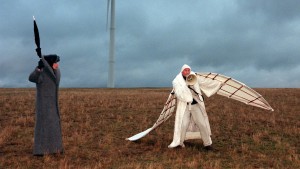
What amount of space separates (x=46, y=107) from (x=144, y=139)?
16.1 feet

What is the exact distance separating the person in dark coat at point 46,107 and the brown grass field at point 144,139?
1.44 feet

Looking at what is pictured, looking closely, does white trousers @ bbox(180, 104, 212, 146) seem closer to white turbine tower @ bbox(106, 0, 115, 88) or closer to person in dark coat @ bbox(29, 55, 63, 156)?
person in dark coat @ bbox(29, 55, 63, 156)

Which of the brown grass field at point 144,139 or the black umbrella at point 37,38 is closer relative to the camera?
the black umbrella at point 37,38

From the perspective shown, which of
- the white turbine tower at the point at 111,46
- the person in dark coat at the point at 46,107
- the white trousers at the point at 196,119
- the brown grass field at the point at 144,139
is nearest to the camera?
the brown grass field at the point at 144,139

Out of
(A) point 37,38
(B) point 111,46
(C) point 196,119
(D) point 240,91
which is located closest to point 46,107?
(A) point 37,38

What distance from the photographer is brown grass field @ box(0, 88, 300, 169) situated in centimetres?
1167

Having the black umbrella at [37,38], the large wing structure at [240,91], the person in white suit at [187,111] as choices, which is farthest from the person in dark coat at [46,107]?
the large wing structure at [240,91]

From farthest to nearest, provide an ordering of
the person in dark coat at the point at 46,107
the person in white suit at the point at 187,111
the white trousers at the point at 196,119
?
the white trousers at the point at 196,119 → the person in white suit at the point at 187,111 → the person in dark coat at the point at 46,107

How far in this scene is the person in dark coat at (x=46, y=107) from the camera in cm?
1181

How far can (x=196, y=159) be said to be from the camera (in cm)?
1178

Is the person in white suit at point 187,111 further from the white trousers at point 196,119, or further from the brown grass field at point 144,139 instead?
the brown grass field at point 144,139

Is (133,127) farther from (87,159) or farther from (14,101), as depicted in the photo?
(14,101)

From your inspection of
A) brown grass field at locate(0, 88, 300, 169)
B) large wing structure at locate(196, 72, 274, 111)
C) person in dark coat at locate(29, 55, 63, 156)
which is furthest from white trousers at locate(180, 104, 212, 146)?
person in dark coat at locate(29, 55, 63, 156)

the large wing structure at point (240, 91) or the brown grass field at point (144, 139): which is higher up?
the large wing structure at point (240, 91)
